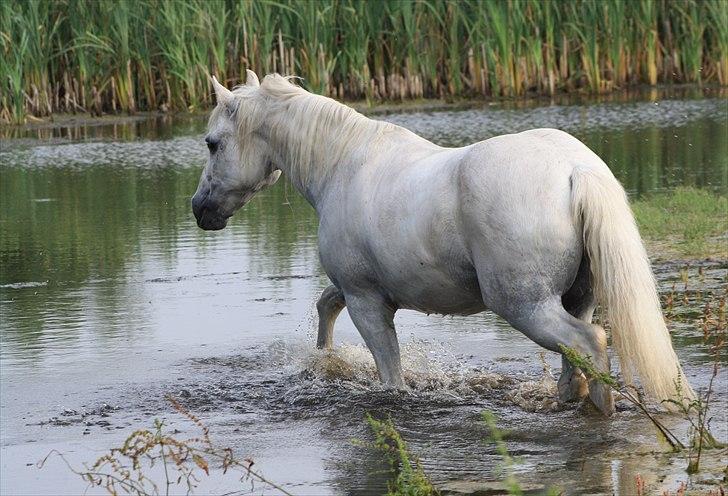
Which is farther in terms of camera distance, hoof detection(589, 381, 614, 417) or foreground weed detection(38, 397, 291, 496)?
hoof detection(589, 381, 614, 417)

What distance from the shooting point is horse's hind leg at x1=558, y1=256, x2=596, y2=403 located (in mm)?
5504

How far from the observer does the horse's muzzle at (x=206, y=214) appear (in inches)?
276

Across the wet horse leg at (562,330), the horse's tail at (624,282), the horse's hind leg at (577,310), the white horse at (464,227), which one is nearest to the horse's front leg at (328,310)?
the white horse at (464,227)

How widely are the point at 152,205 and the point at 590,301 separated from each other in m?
7.76

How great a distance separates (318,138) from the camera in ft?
21.3

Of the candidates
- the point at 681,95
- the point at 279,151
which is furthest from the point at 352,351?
the point at 681,95

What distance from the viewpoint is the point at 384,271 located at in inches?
235

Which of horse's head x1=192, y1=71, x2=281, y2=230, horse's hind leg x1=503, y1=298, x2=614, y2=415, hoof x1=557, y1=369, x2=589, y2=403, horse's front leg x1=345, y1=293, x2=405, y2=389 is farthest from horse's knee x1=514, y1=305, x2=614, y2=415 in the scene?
horse's head x1=192, y1=71, x2=281, y2=230

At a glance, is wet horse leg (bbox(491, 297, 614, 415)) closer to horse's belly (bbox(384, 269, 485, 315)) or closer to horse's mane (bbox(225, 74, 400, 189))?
horse's belly (bbox(384, 269, 485, 315))

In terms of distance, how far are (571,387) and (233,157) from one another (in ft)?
6.55

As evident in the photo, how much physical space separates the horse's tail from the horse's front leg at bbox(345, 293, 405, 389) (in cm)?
121

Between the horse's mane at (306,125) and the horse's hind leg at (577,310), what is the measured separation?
122 cm

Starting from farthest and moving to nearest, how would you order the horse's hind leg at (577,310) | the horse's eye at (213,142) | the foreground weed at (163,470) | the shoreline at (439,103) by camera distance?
1. the shoreline at (439,103)
2. the horse's eye at (213,142)
3. the horse's hind leg at (577,310)
4. the foreground weed at (163,470)

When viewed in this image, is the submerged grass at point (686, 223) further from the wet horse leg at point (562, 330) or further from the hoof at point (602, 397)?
the wet horse leg at point (562, 330)
